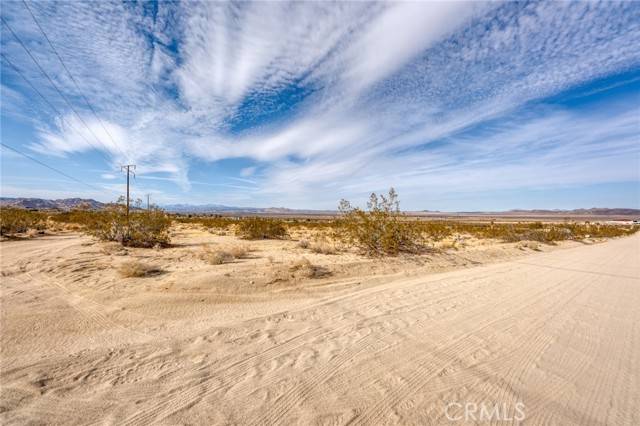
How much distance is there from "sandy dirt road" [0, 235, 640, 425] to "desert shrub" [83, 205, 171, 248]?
726 cm

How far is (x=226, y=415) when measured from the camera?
2666mm

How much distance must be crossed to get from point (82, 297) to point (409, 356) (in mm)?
6533

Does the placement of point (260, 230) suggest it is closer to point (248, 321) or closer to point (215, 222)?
point (248, 321)

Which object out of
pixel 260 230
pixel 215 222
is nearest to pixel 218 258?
pixel 260 230

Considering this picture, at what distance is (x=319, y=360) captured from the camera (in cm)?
365

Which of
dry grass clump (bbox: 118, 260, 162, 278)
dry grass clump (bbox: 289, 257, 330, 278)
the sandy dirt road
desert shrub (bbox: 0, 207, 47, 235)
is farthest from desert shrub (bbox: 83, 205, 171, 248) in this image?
dry grass clump (bbox: 289, 257, 330, 278)

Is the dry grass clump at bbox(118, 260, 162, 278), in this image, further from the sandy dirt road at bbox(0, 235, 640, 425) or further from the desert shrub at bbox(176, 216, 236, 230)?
the desert shrub at bbox(176, 216, 236, 230)

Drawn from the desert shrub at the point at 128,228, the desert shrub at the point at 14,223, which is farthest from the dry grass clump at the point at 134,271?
the desert shrub at the point at 14,223

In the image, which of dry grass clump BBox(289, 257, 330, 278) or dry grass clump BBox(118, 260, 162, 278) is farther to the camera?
dry grass clump BBox(289, 257, 330, 278)

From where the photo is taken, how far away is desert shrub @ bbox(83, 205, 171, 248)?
1329cm

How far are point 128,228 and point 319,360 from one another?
13464 mm

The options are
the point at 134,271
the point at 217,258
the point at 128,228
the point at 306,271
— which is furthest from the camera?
the point at 128,228

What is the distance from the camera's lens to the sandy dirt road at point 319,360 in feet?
9.02

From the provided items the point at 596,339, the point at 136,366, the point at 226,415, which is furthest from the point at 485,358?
the point at 136,366
